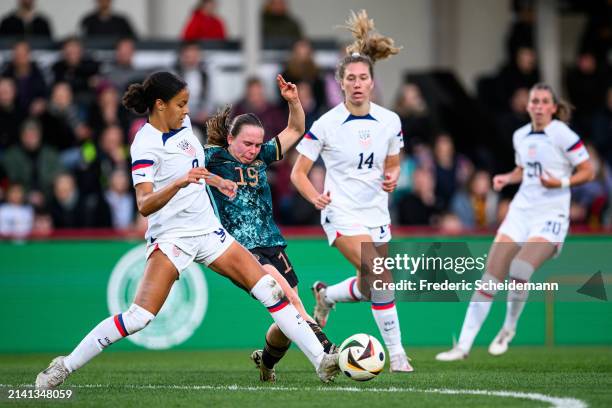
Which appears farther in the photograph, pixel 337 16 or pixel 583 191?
pixel 337 16

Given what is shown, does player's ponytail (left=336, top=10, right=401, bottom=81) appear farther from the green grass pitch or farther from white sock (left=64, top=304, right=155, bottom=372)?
white sock (left=64, top=304, right=155, bottom=372)

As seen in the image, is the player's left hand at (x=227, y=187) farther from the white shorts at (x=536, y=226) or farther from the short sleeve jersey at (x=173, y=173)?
the white shorts at (x=536, y=226)

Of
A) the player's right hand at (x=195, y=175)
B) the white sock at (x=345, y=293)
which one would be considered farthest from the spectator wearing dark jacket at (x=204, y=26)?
the player's right hand at (x=195, y=175)

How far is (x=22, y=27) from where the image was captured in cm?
1834

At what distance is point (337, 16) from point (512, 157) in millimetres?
4739

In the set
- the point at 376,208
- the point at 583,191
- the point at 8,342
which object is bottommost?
the point at 8,342

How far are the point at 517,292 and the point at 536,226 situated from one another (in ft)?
2.51

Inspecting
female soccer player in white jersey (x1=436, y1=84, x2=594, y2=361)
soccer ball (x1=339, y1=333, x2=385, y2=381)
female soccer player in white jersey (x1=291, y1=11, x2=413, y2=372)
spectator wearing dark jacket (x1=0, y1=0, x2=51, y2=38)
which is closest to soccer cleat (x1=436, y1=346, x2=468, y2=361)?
female soccer player in white jersey (x1=436, y1=84, x2=594, y2=361)

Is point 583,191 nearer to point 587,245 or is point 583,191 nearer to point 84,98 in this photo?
point 587,245

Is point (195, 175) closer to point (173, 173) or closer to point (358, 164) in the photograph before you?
point (173, 173)

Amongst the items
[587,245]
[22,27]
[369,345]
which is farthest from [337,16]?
[369,345]

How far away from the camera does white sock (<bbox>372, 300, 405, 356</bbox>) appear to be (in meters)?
10.2
